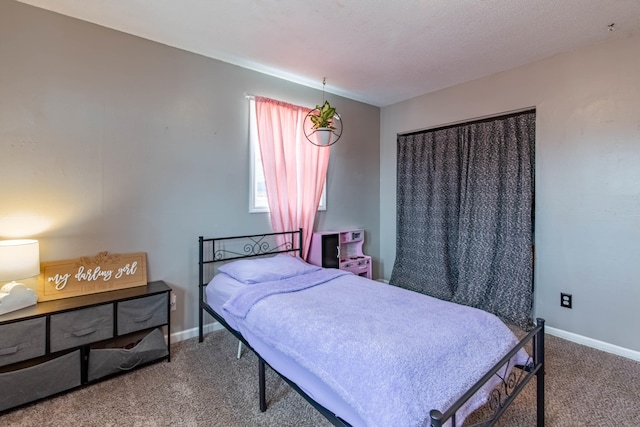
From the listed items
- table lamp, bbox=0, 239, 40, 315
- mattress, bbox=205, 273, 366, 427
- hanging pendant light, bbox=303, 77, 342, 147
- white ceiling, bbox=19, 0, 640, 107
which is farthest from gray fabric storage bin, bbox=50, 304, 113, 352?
hanging pendant light, bbox=303, 77, 342, 147

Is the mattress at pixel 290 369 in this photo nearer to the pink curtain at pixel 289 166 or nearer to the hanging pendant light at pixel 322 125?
the pink curtain at pixel 289 166

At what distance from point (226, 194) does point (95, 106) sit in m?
1.22

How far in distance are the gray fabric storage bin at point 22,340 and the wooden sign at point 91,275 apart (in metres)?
0.31

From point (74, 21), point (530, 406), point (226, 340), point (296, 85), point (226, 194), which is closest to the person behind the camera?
point (530, 406)

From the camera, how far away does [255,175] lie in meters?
3.18

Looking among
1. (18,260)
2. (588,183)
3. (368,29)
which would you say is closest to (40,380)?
(18,260)

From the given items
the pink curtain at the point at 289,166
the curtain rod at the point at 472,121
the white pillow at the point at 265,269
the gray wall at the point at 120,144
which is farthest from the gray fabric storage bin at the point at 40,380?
the curtain rod at the point at 472,121

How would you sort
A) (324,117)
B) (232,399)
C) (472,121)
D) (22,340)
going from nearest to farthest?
(22,340), (232,399), (324,117), (472,121)

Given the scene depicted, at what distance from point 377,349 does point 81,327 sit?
1970mm

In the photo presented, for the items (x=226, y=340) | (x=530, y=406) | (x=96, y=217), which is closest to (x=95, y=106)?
(x=96, y=217)

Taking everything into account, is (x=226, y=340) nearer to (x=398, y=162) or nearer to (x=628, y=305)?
(x=398, y=162)

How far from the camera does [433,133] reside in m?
3.85

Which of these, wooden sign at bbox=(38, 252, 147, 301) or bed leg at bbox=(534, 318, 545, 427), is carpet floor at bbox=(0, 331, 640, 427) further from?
wooden sign at bbox=(38, 252, 147, 301)

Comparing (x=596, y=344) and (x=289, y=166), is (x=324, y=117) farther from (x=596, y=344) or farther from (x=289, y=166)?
(x=596, y=344)
